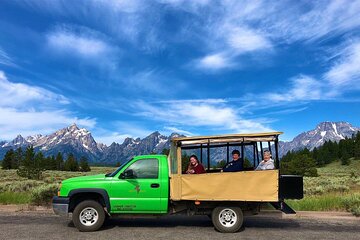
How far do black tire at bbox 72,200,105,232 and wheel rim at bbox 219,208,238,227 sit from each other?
321 cm

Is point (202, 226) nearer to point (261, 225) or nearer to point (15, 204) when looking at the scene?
point (261, 225)

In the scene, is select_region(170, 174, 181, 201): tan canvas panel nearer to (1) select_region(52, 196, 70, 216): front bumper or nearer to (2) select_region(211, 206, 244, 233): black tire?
(2) select_region(211, 206, 244, 233): black tire

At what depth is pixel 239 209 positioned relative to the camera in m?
10.0

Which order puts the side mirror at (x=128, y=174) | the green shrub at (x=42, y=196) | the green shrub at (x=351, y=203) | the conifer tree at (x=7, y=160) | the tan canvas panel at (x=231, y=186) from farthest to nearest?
the conifer tree at (x=7, y=160), the green shrub at (x=42, y=196), the green shrub at (x=351, y=203), the side mirror at (x=128, y=174), the tan canvas panel at (x=231, y=186)

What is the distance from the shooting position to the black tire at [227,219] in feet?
32.5

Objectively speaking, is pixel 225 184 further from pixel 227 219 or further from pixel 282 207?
pixel 282 207

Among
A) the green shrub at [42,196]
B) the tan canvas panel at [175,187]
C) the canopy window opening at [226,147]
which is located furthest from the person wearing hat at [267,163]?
the green shrub at [42,196]

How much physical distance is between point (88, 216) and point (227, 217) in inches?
148

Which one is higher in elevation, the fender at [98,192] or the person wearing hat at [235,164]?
the person wearing hat at [235,164]

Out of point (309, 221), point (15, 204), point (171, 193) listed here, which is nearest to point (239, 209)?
point (171, 193)

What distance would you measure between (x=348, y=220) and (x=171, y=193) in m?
5.93

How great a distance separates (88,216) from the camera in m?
9.89

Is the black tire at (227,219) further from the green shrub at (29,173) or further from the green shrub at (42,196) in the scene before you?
the green shrub at (29,173)

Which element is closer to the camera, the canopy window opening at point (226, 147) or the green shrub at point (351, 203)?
the canopy window opening at point (226, 147)
